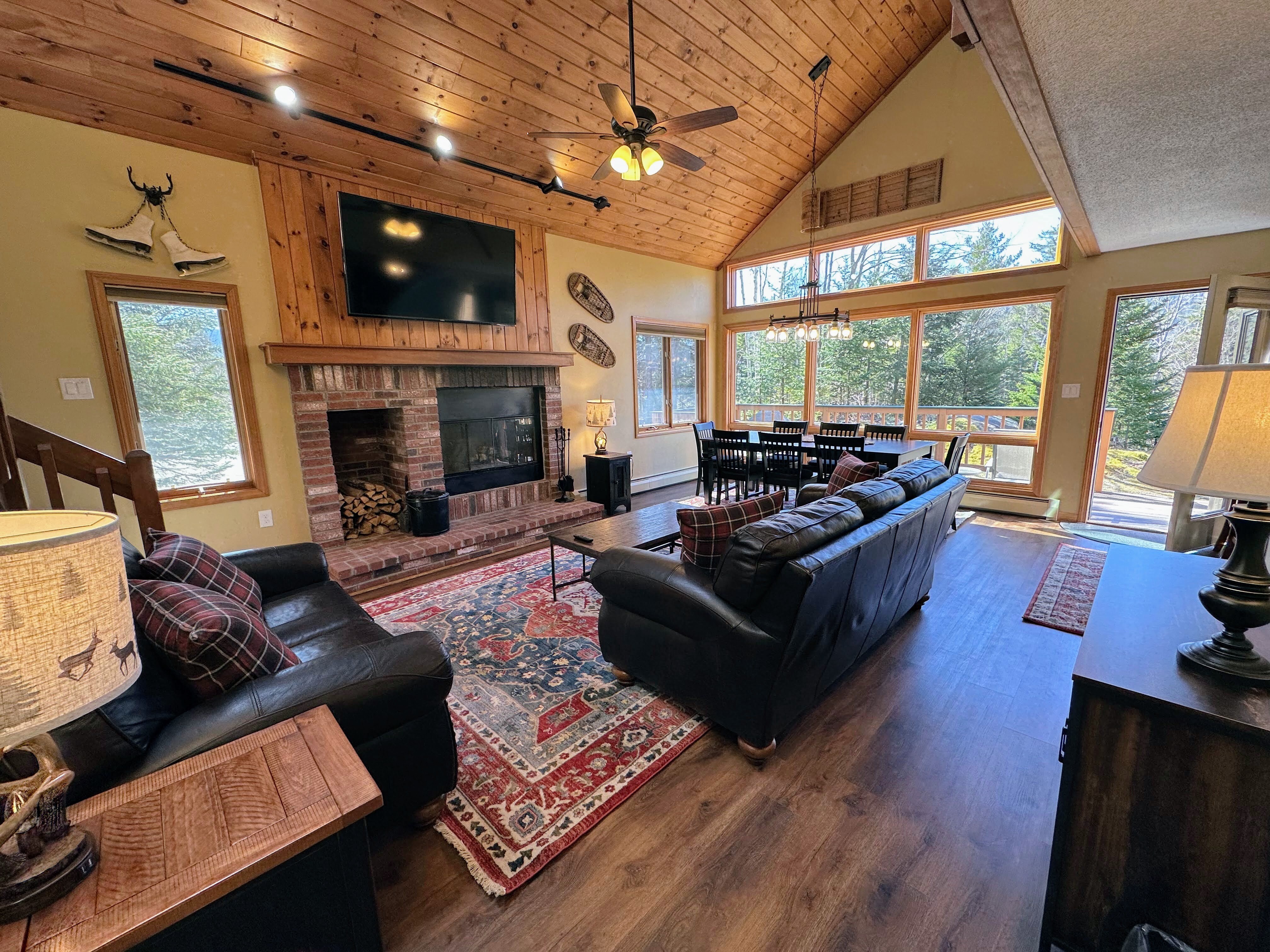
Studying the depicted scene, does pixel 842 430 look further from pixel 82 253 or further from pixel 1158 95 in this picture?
pixel 82 253

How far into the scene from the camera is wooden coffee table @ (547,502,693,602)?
9.41ft

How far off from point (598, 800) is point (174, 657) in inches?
50.8

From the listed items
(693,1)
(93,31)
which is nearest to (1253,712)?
(693,1)

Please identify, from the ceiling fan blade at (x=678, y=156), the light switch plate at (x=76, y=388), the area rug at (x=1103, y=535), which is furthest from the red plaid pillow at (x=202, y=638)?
the area rug at (x=1103, y=535)

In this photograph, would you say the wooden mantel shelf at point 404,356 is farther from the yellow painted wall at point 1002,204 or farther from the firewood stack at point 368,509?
the yellow painted wall at point 1002,204

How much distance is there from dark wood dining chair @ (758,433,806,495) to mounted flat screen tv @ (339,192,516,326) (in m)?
2.64

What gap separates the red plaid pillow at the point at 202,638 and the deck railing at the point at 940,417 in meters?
5.85

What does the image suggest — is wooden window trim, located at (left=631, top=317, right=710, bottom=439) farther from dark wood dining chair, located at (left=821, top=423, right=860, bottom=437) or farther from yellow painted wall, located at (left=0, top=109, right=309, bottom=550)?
yellow painted wall, located at (left=0, top=109, right=309, bottom=550)

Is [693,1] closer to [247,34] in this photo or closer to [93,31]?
[247,34]

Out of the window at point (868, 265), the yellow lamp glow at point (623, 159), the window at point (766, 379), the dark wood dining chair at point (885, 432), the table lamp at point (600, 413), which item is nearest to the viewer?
the yellow lamp glow at point (623, 159)

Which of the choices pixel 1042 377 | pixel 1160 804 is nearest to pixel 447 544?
pixel 1160 804

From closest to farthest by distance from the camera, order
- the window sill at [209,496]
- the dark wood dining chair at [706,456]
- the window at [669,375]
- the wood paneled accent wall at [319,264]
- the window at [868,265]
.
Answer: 1. the window sill at [209,496]
2. the wood paneled accent wall at [319,264]
3. the dark wood dining chair at [706,456]
4. the window at [868,265]
5. the window at [669,375]

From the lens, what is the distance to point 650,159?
2.64 meters

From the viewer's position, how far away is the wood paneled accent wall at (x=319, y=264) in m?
3.49
